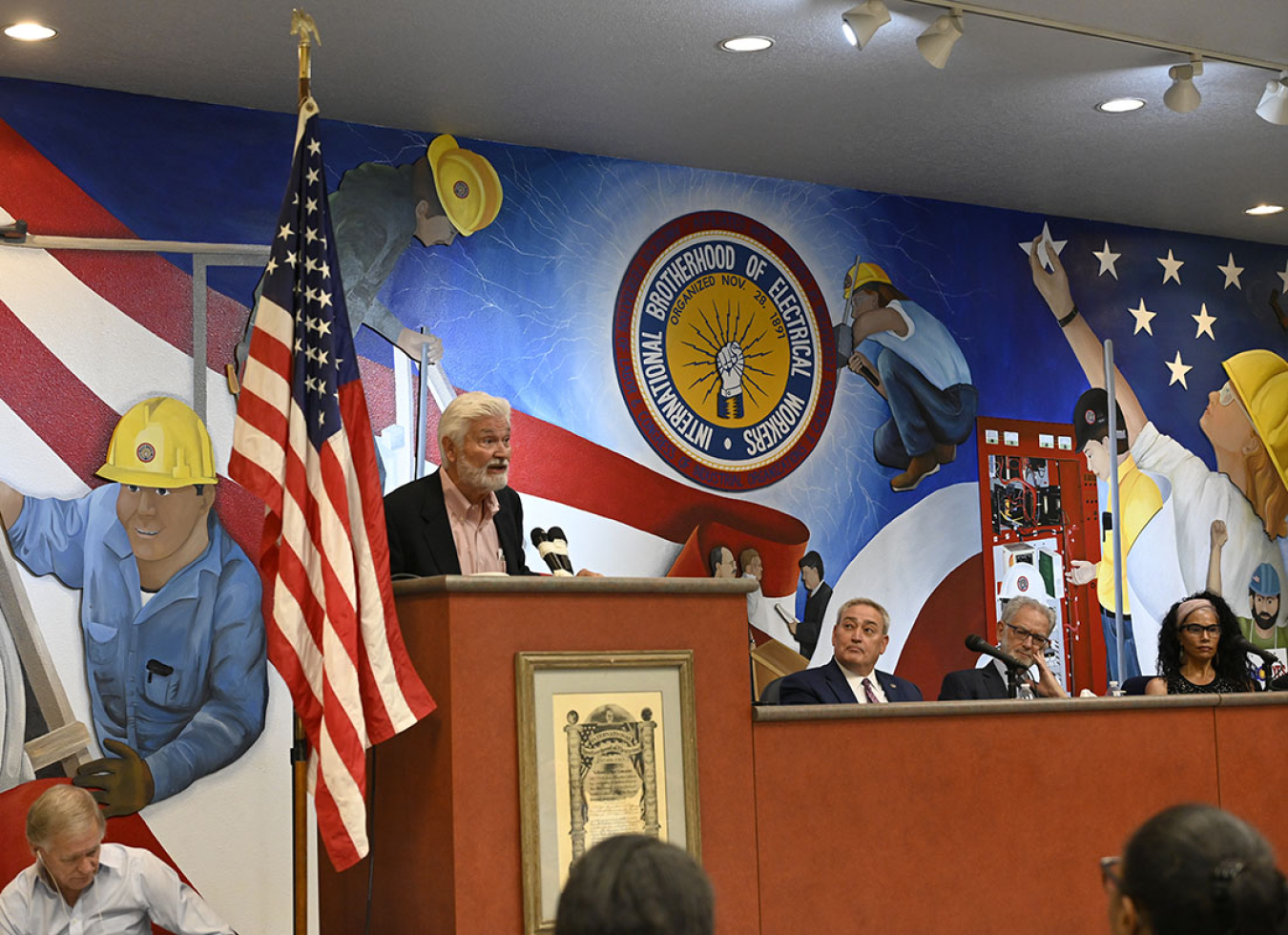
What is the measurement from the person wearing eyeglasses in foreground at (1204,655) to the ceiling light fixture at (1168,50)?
1800 millimetres

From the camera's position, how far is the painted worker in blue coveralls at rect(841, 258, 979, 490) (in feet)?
23.5

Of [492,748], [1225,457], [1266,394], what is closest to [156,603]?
[492,748]

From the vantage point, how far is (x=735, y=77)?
576cm

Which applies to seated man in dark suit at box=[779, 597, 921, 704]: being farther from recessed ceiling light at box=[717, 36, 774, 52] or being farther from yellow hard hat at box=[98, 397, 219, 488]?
yellow hard hat at box=[98, 397, 219, 488]

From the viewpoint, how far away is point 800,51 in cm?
555

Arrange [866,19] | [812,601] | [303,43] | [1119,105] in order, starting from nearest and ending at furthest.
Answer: [303,43] → [866,19] → [1119,105] → [812,601]

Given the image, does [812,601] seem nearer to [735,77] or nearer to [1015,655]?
[1015,655]

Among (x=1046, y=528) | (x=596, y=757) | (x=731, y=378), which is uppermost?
(x=731, y=378)

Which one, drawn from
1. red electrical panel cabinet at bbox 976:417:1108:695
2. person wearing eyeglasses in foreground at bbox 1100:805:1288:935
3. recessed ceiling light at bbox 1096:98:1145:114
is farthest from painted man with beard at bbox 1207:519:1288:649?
person wearing eyeglasses in foreground at bbox 1100:805:1288:935

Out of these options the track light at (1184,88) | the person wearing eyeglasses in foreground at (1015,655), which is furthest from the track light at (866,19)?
the person wearing eyeglasses in foreground at (1015,655)

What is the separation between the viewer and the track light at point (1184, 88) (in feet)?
18.6

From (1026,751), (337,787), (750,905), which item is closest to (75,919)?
(337,787)

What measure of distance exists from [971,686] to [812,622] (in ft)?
3.47

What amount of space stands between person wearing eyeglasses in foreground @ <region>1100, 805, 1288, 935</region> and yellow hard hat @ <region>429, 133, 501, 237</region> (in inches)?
191
